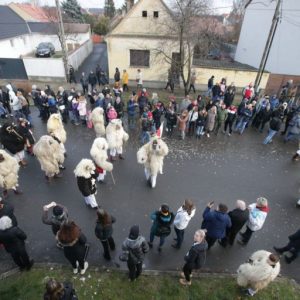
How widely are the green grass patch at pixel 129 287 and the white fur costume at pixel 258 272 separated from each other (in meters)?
0.66

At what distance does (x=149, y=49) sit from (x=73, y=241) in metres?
16.6

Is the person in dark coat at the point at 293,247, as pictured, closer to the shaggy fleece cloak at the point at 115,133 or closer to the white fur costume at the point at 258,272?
the white fur costume at the point at 258,272

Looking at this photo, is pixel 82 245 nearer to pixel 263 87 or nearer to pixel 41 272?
pixel 41 272

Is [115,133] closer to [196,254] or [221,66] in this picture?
[196,254]

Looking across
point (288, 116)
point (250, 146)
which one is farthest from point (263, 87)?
point (250, 146)

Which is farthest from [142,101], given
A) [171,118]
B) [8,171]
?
[8,171]

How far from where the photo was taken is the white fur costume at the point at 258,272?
14.9 ft

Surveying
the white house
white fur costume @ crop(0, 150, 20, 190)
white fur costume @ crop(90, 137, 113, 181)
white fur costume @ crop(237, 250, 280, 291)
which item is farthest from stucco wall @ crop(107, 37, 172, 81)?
white fur costume @ crop(237, 250, 280, 291)

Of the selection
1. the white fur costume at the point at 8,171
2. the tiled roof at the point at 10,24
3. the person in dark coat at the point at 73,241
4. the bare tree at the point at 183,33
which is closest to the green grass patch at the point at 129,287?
the person in dark coat at the point at 73,241

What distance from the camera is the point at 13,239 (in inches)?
190

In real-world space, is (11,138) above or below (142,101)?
above

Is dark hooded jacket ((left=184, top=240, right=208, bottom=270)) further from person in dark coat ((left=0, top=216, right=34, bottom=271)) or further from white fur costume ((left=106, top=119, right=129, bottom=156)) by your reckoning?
white fur costume ((left=106, top=119, right=129, bottom=156))

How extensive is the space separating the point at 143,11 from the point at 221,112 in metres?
10.8

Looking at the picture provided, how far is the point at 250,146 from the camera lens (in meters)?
11.1
